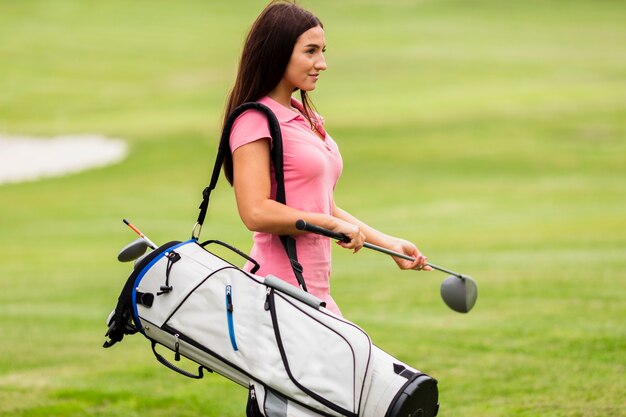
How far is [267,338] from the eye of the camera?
350cm

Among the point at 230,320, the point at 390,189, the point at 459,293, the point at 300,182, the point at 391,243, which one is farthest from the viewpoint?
the point at 390,189

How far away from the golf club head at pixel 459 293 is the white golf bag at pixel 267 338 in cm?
77

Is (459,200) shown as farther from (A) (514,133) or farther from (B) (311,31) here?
(B) (311,31)

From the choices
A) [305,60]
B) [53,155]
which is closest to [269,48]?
[305,60]

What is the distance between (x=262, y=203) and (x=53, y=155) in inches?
837

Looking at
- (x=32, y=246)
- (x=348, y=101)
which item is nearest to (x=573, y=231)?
(x=32, y=246)

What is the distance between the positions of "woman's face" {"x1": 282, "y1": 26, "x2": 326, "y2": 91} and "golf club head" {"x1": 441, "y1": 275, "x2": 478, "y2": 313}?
Result: 1.03 metres

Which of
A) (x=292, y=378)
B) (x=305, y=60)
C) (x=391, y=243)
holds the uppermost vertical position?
(x=305, y=60)

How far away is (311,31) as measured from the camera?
12.7 feet

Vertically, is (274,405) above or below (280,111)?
below

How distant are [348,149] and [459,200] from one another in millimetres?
5983

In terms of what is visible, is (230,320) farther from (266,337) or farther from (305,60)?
(305,60)

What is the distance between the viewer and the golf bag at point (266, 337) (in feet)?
11.3

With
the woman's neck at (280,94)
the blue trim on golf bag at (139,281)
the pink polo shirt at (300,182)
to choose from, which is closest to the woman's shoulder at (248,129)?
the pink polo shirt at (300,182)
